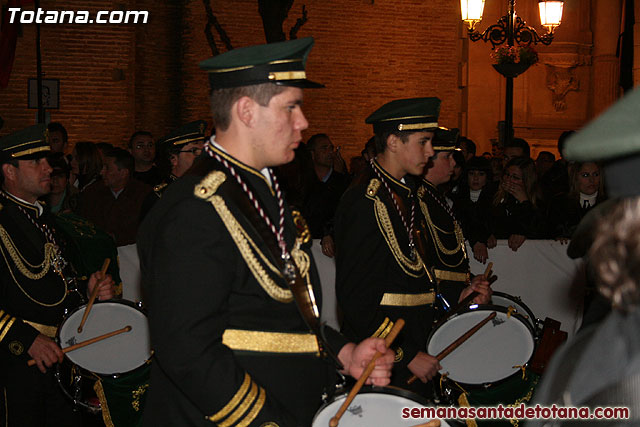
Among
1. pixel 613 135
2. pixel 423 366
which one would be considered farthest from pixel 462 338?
pixel 613 135

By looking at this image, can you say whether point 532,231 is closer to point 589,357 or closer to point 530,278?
point 530,278

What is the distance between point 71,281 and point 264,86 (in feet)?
10.5

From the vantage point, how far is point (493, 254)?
8.53 metres

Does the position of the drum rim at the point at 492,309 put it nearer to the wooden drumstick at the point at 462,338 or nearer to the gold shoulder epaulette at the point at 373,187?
the wooden drumstick at the point at 462,338

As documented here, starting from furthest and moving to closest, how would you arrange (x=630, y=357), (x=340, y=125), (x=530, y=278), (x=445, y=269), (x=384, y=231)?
1. (x=340, y=125)
2. (x=530, y=278)
3. (x=445, y=269)
4. (x=384, y=231)
5. (x=630, y=357)

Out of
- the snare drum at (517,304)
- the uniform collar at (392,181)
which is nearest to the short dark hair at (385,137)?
the uniform collar at (392,181)

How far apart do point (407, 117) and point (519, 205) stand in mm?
4207

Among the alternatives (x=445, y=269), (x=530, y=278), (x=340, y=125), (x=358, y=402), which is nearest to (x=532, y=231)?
(x=530, y=278)

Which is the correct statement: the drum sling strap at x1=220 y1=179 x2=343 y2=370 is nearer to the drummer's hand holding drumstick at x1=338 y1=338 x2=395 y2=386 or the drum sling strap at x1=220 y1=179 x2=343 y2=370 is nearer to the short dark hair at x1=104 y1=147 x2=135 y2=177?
the drummer's hand holding drumstick at x1=338 y1=338 x2=395 y2=386

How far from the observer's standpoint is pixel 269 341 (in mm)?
2906

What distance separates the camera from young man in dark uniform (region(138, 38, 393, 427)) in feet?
8.73

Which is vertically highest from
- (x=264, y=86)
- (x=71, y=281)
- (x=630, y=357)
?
(x=264, y=86)

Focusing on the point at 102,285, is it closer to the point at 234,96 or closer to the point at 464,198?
the point at 234,96

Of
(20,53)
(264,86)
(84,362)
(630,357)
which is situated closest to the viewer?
(630,357)
